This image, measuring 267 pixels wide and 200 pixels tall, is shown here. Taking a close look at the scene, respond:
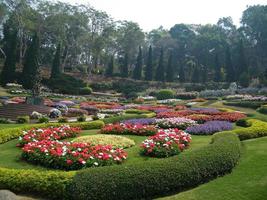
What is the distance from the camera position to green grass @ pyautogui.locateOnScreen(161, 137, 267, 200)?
777 centimetres

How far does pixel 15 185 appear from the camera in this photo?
26.7 feet

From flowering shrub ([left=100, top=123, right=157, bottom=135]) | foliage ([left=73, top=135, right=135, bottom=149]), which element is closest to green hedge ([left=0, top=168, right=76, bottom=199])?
foliage ([left=73, top=135, right=135, bottom=149])

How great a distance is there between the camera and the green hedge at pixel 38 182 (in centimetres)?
780

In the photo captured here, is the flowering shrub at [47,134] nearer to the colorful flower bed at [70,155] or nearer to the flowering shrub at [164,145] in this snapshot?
the colorful flower bed at [70,155]

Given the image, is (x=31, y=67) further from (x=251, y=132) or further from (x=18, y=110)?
(x=251, y=132)

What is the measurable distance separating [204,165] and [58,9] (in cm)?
5792

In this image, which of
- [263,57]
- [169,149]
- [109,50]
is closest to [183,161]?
[169,149]

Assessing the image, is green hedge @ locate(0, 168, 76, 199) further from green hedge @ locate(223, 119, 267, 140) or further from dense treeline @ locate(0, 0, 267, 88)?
dense treeline @ locate(0, 0, 267, 88)

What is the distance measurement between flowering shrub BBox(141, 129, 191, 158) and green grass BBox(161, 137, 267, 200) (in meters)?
1.94

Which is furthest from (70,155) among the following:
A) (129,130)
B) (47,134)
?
(129,130)

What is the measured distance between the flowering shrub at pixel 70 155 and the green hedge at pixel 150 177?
131cm

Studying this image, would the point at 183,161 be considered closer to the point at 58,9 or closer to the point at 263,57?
the point at 58,9

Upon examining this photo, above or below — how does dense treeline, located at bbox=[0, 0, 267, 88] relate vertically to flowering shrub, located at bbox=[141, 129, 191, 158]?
above

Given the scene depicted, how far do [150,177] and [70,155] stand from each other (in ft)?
9.23
